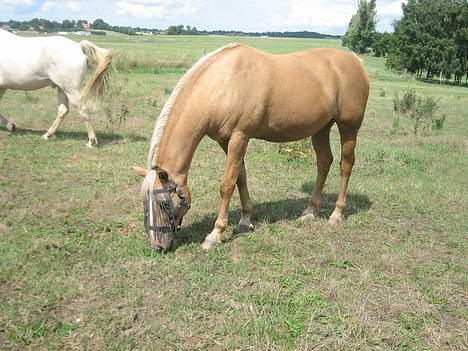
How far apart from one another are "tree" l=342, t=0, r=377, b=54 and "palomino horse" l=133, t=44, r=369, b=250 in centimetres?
6535

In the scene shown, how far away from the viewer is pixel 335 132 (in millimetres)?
11953

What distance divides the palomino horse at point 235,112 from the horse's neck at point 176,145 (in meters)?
0.01

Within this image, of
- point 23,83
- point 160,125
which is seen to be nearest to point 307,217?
point 160,125

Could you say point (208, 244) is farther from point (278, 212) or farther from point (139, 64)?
point (139, 64)

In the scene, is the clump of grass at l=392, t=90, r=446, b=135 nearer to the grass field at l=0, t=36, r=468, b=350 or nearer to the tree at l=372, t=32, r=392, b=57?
the grass field at l=0, t=36, r=468, b=350

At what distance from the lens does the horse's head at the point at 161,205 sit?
4219 millimetres

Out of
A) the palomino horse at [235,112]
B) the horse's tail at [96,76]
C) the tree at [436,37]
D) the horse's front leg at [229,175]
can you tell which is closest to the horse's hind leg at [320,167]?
the palomino horse at [235,112]

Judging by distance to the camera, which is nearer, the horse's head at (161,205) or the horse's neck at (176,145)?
the horse's head at (161,205)

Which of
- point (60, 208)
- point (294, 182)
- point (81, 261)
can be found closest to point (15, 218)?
point (60, 208)

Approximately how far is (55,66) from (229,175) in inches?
214

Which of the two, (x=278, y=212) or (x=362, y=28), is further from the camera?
(x=362, y=28)

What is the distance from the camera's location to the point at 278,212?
235 inches

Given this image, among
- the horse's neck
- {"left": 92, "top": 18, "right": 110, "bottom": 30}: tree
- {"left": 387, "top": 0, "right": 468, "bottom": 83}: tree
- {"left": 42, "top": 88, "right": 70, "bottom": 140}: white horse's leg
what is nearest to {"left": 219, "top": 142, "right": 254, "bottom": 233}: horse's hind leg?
the horse's neck

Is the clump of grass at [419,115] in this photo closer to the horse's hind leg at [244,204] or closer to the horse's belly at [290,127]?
the horse's belly at [290,127]
